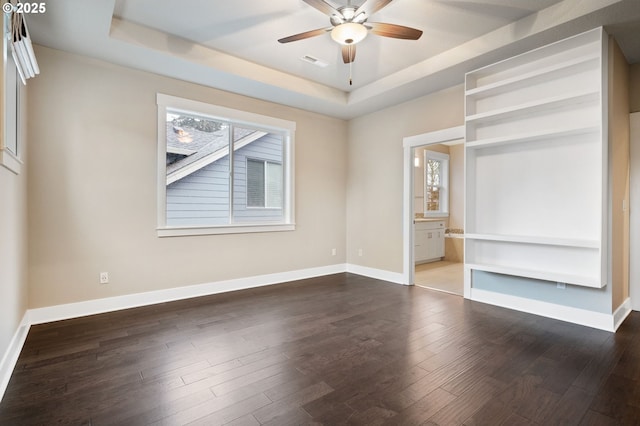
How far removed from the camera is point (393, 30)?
2734mm

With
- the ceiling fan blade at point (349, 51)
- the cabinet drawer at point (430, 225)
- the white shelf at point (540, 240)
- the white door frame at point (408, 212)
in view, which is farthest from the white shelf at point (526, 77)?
the cabinet drawer at point (430, 225)

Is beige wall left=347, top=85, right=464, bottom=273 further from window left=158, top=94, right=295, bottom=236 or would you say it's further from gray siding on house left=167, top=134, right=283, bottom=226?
gray siding on house left=167, top=134, right=283, bottom=226

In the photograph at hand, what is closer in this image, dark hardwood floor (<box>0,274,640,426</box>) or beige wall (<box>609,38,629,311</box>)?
dark hardwood floor (<box>0,274,640,426</box>)

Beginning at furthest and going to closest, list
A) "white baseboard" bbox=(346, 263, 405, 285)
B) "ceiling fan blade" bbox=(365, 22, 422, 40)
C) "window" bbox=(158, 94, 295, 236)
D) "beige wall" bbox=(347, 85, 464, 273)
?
"white baseboard" bbox=(346, 263, 405, 285) < "beige wall" bbox=(347, 85, 464, 273) < "window" bbox=(158, 94, 295, 236) < "ceiling fan blade" bbox=(365, 22, 422, 40)

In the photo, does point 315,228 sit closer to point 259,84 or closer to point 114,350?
point 259,84

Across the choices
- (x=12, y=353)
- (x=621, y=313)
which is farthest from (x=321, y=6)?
(x=621, y=313)

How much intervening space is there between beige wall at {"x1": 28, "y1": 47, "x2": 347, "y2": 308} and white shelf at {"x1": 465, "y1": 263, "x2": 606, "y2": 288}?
3187mm

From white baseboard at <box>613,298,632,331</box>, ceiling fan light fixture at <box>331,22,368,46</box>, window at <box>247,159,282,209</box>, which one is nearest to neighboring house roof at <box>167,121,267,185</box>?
window at <box>247,159,282,209</box>

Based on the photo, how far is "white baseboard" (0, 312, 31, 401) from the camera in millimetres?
1992

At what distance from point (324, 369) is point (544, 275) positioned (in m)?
2.48

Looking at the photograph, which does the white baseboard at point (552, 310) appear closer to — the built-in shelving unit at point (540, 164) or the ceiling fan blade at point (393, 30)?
the built-in shelving unit at point (540, 164)

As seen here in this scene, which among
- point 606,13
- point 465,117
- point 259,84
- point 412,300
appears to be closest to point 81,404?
point 412,300

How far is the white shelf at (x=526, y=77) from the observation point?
2973 millimetres

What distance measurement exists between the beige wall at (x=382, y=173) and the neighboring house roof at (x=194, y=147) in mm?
2101
